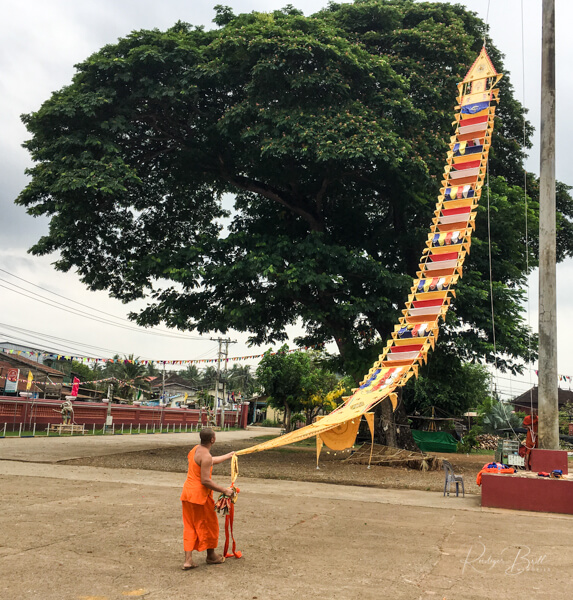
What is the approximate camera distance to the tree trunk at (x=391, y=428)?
2067 cm

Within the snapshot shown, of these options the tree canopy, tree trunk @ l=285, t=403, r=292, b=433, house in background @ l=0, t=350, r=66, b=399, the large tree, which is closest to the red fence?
house in background @ l=0, t=350, r=66, b=399

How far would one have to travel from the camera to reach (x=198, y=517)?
6418 millimetres

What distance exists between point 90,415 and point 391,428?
21.6 metres

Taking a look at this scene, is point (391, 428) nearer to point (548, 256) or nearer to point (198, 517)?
point (548, 256)

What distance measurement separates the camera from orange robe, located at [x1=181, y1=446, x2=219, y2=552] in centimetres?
636

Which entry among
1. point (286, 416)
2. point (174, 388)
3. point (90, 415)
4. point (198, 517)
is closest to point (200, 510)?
point (198, 517)

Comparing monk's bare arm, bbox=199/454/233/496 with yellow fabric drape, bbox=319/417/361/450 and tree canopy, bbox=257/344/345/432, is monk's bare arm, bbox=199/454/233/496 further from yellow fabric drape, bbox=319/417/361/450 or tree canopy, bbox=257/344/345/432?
tree canopy, bbox=257/344/345/432

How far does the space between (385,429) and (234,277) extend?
7673 mm

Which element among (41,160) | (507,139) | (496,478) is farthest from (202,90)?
(496,478)

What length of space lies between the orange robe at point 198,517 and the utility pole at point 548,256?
7839 mm

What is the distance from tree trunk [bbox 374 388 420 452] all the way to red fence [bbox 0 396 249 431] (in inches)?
715

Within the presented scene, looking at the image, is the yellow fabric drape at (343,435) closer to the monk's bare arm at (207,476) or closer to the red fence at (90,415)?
the monk's bare arm at (207,476)

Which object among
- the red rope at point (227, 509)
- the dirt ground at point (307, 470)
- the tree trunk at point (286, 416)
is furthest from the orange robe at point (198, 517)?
the tree trunk at point (286, 416)

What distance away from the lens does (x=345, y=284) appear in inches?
741
